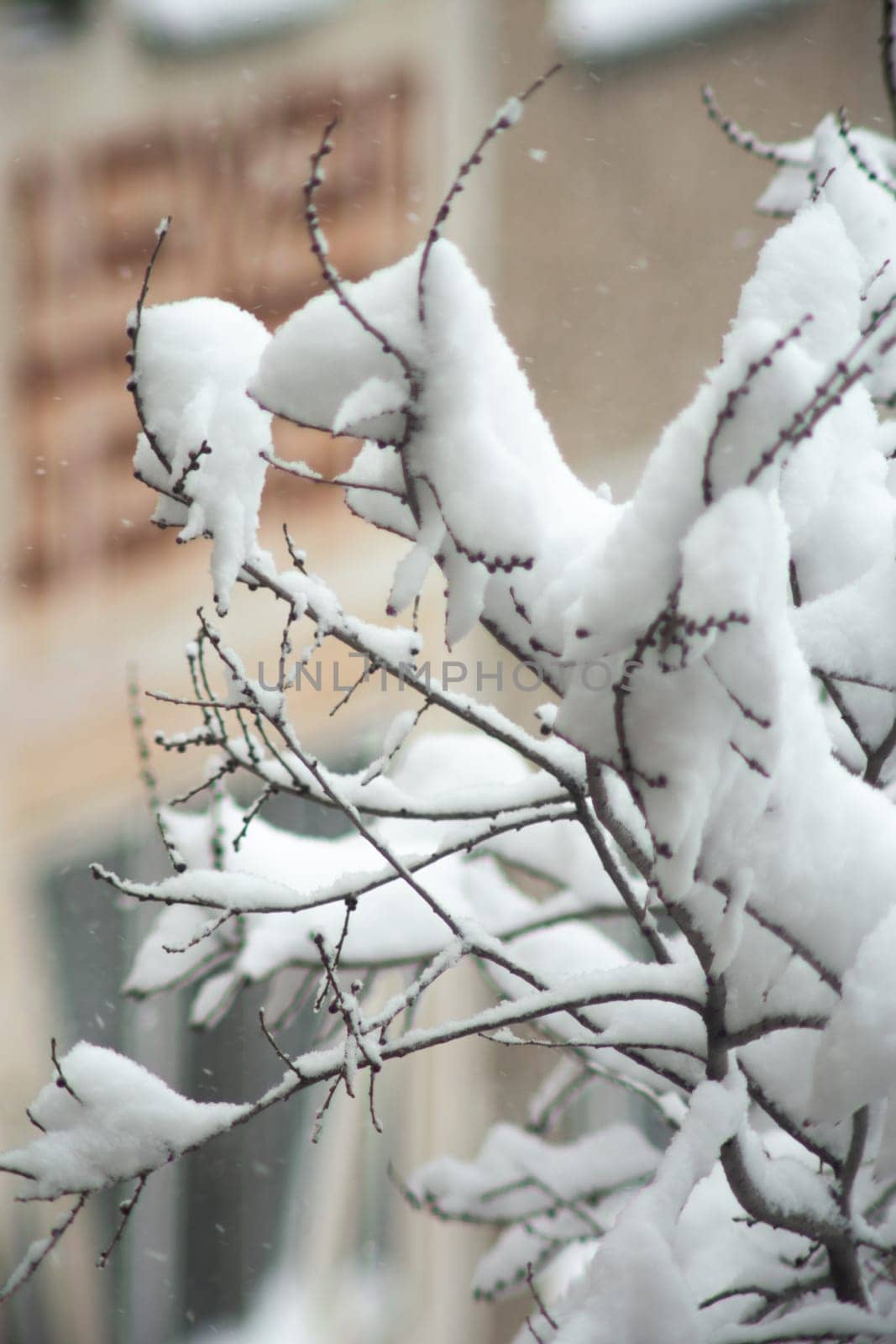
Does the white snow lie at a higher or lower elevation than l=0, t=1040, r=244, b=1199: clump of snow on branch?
higher

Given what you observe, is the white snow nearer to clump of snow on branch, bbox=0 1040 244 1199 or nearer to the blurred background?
the blurred background

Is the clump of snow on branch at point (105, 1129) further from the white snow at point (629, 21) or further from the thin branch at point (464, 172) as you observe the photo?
the white snow at point (629, 21)

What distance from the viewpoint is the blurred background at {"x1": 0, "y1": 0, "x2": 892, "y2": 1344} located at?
2.35 meters

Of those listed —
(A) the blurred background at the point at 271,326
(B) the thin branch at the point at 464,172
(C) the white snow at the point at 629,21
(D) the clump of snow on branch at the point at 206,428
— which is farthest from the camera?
(C) the white snow at the point at 629,21

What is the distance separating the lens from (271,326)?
255cm

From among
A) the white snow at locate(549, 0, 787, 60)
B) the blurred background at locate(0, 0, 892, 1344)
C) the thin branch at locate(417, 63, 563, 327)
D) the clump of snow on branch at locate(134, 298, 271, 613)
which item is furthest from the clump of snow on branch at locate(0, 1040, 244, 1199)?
the white snow at locate(549, 0, 787, 60)

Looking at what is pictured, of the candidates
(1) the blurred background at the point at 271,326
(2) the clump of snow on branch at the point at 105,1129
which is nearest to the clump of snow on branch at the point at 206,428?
(2) the clump of snow on branch at the point at 105,1129

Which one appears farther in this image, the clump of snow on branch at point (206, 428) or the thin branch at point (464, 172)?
the clump of snow on branch at point (206, 428)

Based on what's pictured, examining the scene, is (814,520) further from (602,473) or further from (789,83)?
(789,83)

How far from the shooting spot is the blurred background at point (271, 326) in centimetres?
235

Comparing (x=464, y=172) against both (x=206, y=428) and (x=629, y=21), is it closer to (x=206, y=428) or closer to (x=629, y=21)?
(x=206, y=428)

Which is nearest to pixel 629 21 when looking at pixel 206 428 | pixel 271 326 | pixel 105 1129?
pixel 271 326

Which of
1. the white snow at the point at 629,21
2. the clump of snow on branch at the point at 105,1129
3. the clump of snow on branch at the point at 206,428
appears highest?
the white snow at the point at 629,21

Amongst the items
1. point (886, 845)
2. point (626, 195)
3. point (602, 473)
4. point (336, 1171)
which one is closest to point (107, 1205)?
point (336, 1171)
